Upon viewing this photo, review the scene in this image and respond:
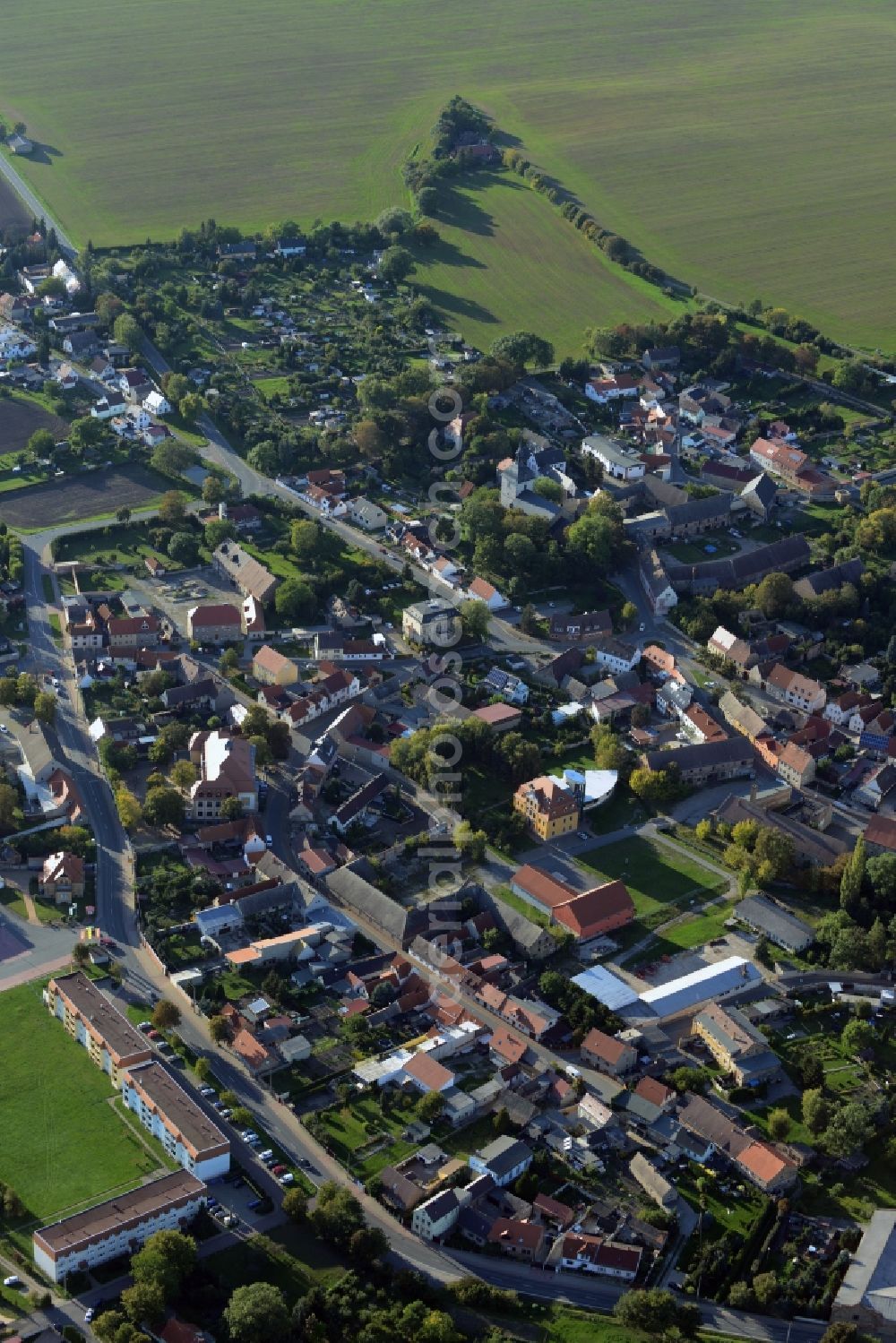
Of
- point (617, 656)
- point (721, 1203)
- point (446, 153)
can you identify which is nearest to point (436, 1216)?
point (721, 1203)

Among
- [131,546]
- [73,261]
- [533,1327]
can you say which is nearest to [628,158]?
[73,261]

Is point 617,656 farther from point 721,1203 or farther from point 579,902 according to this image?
point 721,1203

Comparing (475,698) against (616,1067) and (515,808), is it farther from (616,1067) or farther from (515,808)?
(616,1067)

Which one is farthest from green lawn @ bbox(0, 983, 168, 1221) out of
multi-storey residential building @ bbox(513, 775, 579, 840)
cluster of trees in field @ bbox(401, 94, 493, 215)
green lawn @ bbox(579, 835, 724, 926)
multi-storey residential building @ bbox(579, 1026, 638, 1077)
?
cluster of trees in field @ bbox(401, 94, 493, 215)

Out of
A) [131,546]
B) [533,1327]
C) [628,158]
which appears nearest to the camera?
[533,1327]

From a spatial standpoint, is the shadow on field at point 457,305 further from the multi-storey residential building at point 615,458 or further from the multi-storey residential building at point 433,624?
the multi-storey residential building at point 433,624

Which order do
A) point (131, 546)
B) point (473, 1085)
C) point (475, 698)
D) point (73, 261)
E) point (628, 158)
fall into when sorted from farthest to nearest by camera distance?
point (628, 158)
point (73, 261)
point (131, 546)
point (475, 698)
point (473, 1085)

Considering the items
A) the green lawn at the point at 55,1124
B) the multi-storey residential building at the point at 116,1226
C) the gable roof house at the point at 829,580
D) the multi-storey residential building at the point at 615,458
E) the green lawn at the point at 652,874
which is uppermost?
the multi-storey residential building at the point at 615,458

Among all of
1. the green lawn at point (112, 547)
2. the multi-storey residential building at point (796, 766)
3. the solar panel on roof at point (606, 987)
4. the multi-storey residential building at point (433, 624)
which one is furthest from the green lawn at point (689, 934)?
the green lawn at point (112, 547)
